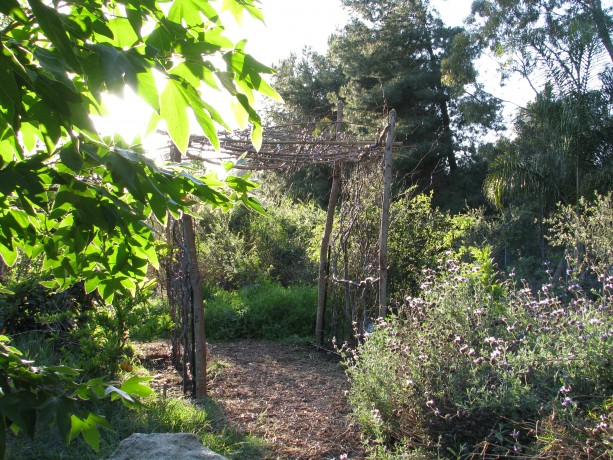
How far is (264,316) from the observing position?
899 cm

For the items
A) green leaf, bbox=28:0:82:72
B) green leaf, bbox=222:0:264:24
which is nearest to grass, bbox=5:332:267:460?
green leaf, bbox=222:0:264:24

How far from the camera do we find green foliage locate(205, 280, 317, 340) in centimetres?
875

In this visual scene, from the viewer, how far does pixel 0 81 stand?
0.88 metres

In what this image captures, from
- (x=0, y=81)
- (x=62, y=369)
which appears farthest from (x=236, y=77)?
(x=62, y=369)

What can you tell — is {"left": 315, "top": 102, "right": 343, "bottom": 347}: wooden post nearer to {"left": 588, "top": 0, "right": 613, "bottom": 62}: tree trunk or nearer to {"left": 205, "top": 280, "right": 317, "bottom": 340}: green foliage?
{"left": 205, "top": 280, "right": 317, "bottom": 340}: green foliage

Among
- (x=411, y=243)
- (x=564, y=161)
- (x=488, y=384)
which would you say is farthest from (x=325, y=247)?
(x=564, y=161)

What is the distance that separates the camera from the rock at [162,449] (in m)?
3.21

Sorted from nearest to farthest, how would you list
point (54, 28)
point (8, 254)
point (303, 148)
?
1. point (54, 28)
2. point (8, 254)
3. point (303, 148)

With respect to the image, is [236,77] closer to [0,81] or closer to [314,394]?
[0,81]

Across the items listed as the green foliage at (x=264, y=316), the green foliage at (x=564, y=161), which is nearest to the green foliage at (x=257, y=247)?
the green foliage at (x=264, y=316)

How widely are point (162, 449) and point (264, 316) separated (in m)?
5.73

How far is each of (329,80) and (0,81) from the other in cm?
2647

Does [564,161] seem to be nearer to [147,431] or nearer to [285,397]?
[285,397]

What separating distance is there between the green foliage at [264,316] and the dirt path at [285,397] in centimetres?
62
